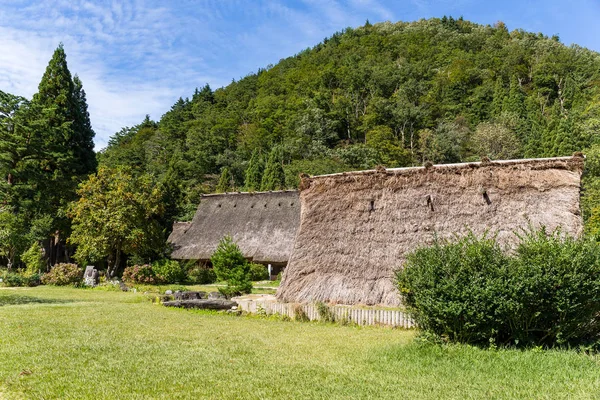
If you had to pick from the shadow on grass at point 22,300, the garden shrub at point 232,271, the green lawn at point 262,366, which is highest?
the garden shrub at point 232,271

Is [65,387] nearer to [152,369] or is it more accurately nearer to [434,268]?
[152,369]

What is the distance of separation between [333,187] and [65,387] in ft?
38.8

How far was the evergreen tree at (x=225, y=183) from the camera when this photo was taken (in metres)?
51.1

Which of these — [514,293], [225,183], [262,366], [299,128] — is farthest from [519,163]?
[299,128]

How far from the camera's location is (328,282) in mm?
14117

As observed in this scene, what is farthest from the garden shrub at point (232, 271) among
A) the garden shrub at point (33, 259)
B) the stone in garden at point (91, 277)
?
the garden shrub at point (33, 259)

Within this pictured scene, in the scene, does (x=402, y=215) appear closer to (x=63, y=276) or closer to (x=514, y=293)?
(x=514, y=293)

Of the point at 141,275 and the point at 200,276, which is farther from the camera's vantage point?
the point at 200,276

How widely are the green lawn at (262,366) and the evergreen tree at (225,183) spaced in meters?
41.3

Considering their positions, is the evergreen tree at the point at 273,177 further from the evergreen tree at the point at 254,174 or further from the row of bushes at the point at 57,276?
the row of bushes at the point at 57,276

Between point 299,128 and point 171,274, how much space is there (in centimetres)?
3901

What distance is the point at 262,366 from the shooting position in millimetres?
6445

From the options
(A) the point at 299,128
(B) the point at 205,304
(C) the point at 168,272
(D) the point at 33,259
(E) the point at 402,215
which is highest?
(A) the point at 299,128

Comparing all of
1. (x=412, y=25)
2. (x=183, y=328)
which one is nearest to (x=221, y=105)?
(x=412, y=25)
